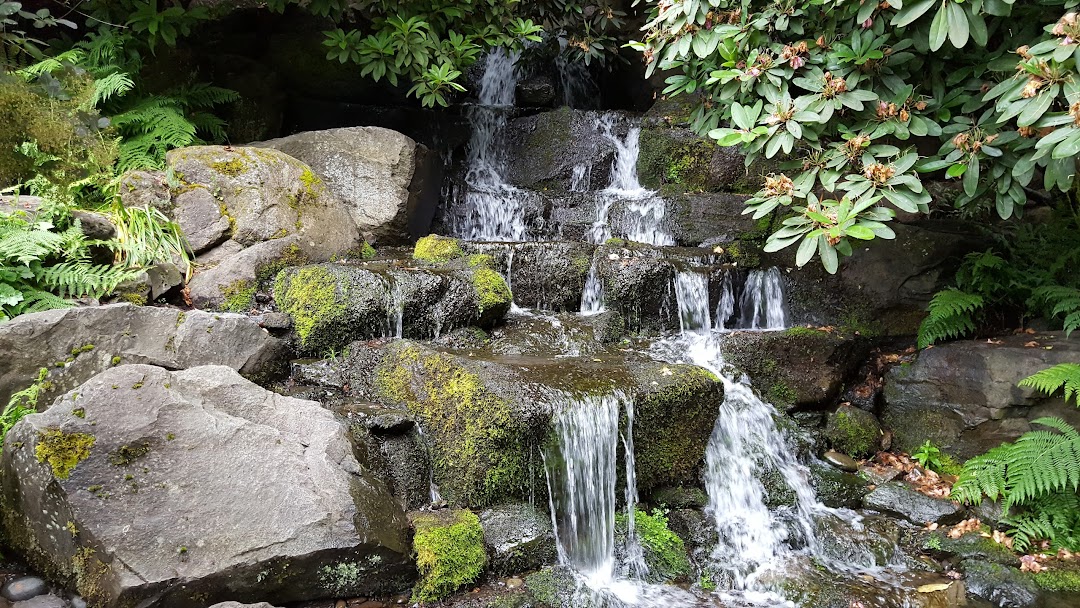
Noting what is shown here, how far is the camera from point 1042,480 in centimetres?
452

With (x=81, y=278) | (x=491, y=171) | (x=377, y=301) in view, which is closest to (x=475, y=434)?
(x=377, y=301)

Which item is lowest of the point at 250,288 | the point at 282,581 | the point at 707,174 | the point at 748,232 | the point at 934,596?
the point at 934,596

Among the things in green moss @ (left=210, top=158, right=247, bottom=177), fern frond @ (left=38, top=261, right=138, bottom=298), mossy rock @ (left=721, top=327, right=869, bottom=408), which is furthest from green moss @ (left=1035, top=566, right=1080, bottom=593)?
green moss @ (left=210, top=158, right=247, bottom=177)

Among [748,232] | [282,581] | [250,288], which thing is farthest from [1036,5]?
[250,288]

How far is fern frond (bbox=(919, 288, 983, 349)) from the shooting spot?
5695 millimetres

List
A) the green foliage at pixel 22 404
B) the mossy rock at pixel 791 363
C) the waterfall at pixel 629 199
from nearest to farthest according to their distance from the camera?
1. the green foliage at pixel 22 404
2. the mossy rock at pixel 791 363
3. the waterfall at pixel 629 199

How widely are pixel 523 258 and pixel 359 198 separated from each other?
2111 millimetres

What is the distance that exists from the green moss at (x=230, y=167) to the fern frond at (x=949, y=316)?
21.6ft

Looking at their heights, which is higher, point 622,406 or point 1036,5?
point 1036,5

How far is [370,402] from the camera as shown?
4781 mm

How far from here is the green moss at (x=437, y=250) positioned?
6.45m

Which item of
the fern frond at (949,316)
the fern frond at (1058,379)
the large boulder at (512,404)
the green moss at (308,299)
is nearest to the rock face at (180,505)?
the large boulder at (512,404)

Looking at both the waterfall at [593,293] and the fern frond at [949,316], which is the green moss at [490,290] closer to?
the waterfall at [593,293]

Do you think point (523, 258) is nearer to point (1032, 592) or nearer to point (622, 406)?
point (622, 406)
